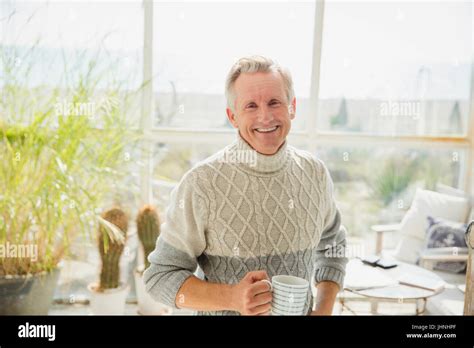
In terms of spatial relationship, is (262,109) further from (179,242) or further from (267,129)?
Answer: (179,242)

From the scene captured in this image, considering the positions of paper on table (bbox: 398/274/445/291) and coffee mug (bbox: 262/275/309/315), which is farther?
paper on table (bbox: 398/274/445/291)

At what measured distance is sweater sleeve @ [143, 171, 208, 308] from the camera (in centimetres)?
79

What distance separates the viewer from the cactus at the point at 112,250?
7.13ft

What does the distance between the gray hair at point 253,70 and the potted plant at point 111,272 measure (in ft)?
4.62

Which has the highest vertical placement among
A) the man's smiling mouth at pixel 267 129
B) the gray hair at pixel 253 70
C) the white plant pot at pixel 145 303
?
the gray hair at pixel 253 70

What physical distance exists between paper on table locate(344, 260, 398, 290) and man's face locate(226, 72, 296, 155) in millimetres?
1300

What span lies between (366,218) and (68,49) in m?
Answer: 1.75

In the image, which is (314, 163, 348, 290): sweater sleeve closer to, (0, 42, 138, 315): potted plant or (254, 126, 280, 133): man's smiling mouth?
(254, 126, 280, 133): man's smiling mouth

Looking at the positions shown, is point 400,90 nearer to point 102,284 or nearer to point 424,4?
point 424,4

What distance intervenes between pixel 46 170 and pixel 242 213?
1.24 metres

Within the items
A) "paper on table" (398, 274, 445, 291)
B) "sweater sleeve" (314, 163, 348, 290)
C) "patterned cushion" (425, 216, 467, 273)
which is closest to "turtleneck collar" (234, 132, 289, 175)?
"sweater sleeve" (314, 163, 348, 290)
